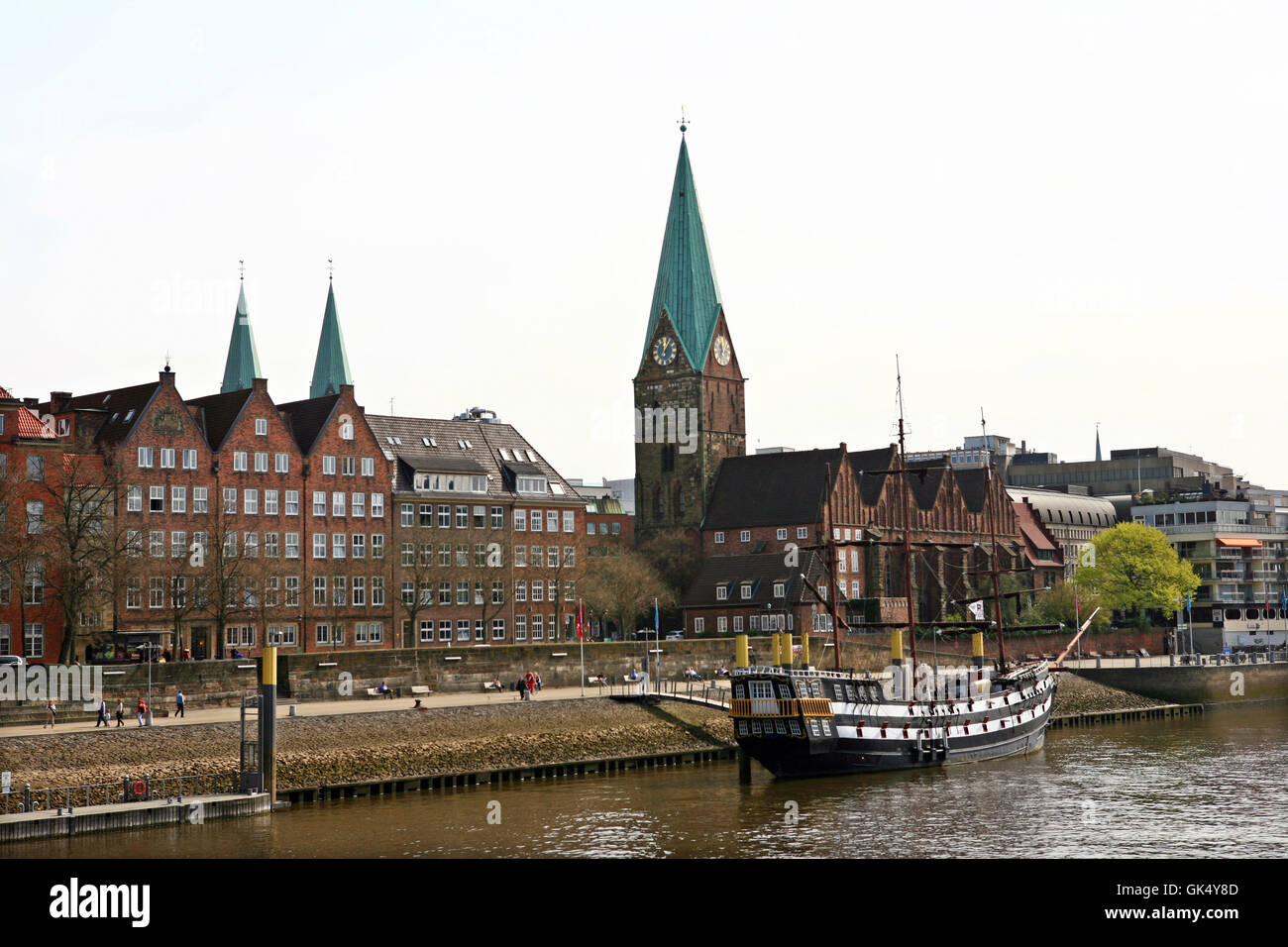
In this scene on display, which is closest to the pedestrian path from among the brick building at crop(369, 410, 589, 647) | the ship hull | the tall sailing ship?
the tall sailing ship

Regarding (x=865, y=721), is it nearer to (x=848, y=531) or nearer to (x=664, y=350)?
(x=848, y=531)

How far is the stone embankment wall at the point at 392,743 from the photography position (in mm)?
51562

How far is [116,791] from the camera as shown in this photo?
4984cm

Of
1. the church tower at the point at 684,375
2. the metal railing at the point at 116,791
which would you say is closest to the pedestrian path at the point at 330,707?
the metal railing at the point at 116,791

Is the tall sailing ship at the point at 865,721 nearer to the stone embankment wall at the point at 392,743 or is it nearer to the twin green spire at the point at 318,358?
the stone embankment wall at the point at 392,743

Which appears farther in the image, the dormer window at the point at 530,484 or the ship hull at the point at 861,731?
the dormer window at the point at 530,484

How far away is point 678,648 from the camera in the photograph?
9600cm

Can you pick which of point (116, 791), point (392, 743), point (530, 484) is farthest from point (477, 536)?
point (116, 791)

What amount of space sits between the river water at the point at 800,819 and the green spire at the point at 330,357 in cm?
9983

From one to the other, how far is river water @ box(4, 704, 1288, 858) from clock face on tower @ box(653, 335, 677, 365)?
84895mm

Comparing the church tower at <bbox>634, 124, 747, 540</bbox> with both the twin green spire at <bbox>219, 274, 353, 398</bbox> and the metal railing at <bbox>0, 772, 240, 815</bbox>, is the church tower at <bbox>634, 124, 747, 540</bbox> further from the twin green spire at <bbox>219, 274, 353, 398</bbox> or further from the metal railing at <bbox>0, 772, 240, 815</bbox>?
the metal railing at <bbox>0, 772, 240, 815</bbox>

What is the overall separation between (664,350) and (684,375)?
3684 mm

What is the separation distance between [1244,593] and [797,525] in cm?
5988
